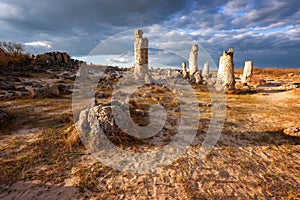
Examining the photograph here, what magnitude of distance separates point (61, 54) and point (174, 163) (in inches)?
1582

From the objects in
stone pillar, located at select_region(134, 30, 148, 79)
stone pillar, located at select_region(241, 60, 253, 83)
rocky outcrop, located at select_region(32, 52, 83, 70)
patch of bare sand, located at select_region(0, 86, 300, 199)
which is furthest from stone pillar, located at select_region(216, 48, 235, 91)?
rocky outcrop, located at select_region(32, 52, 83, 70)

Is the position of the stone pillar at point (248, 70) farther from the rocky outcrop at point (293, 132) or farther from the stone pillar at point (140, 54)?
the rocky outcrop at point (293, 132)

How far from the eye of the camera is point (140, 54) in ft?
63.4

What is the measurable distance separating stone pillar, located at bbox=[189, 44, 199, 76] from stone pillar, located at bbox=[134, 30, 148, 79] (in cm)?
616

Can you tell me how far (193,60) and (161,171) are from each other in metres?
20.3

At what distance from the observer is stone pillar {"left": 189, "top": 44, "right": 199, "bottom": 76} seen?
69.8ft

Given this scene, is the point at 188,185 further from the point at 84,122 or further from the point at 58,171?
the point at 84,122

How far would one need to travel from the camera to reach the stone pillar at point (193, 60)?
21263mm

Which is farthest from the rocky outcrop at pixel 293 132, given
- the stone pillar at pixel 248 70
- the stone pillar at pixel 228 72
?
the stone pillar at pixel 248 70

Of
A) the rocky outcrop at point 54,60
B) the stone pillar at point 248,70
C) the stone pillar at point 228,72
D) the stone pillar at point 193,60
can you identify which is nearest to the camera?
the stone pillar at point 228,72

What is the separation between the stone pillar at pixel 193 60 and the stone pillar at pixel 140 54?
6158mm

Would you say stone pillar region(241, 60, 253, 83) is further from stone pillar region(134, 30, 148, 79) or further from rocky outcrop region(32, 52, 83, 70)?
rocky outcrop region(32, 52, 83, 70)

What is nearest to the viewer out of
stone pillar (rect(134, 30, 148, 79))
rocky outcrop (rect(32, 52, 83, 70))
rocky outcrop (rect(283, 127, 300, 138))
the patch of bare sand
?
the patch of bare sand

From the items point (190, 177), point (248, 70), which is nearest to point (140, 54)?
point (248, 70)
